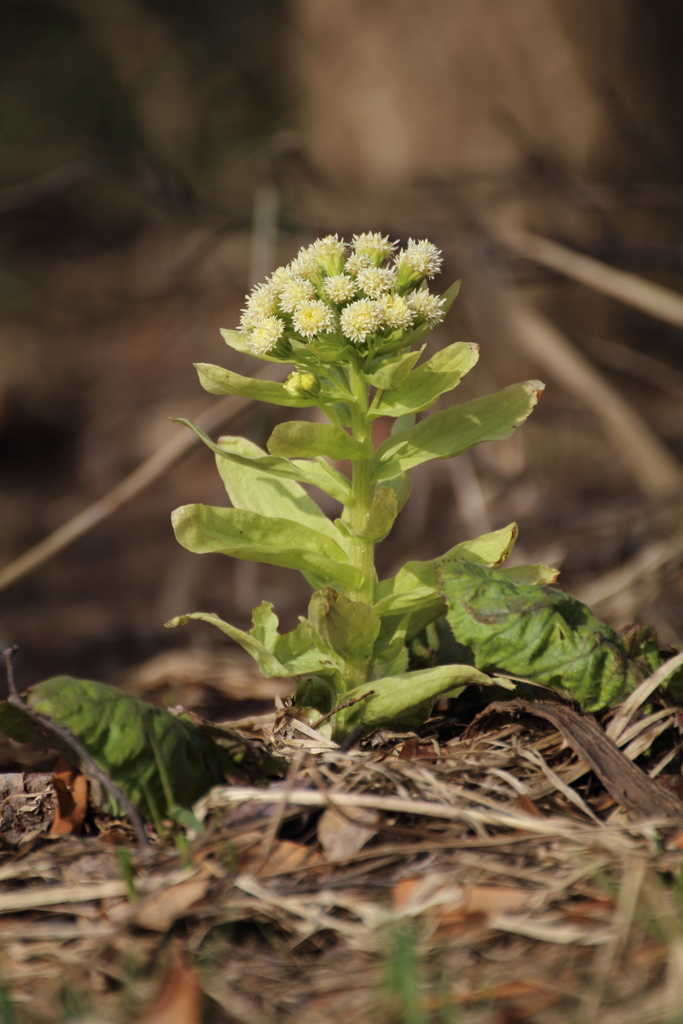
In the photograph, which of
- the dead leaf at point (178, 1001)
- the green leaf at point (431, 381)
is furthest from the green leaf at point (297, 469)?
the dead leaf at point (178, 1001)

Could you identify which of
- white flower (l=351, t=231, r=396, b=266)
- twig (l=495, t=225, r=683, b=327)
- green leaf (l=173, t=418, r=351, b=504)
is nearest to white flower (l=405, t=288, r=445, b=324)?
white flower (l=351, t=231, r=396, b=266)

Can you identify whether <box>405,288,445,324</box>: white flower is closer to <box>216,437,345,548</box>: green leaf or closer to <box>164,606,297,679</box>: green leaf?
<box>216,437,345,548</box>: green leaf

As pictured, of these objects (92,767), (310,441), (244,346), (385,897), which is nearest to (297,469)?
(310,441)

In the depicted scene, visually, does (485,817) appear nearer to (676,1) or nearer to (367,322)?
(367,322)

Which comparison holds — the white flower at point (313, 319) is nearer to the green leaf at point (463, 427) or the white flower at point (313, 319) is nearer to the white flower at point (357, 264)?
the white flower at point (357, 264)

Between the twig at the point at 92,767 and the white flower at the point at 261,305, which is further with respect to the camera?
the white flower at the point at 261,305

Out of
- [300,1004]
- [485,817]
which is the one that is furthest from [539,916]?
[300,1004]
